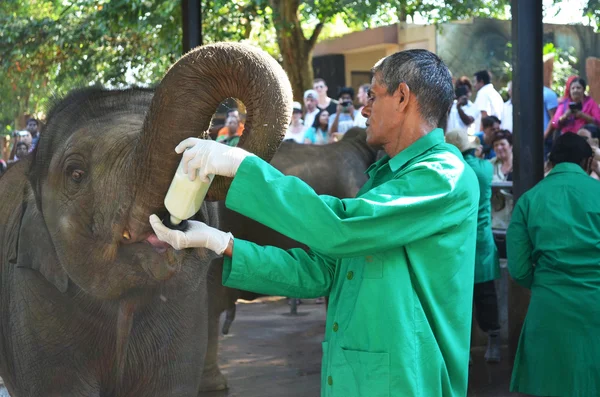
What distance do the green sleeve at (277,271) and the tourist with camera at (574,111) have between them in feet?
19.4

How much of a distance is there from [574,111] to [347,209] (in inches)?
260

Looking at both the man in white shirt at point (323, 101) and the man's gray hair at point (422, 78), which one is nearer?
the man's gray hair at point (422, 78)

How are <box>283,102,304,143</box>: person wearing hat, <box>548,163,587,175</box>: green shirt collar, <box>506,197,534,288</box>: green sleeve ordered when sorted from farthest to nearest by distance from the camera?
<box>283,102,304,143</box>: person wearing hat < <box>506,197,534,288</box>: green sleeve < <box>548,163,587,175</box>: green shirt collar

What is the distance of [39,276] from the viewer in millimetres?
4133

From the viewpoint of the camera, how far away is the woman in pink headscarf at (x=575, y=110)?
339 inches

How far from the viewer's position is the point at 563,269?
5.42m

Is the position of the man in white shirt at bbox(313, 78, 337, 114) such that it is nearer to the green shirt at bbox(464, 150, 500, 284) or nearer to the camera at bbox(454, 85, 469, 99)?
the camera at bbox(454, 85, 469, 99)

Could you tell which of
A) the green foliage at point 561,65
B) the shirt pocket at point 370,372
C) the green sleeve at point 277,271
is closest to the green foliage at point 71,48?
the green foliage at point 561,65

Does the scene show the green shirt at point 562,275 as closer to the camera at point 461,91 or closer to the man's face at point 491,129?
the man's face at point 491,129

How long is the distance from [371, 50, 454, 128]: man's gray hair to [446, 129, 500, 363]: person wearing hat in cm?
415

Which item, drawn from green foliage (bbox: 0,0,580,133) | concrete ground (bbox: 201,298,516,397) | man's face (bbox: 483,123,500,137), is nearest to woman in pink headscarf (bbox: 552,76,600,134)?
man's face (bbox: 483,123,500,137)

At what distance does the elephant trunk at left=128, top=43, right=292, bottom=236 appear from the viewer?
3066 millimetres

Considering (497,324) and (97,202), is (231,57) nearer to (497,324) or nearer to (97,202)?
(97,202)

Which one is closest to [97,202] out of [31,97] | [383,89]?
[383,89]
